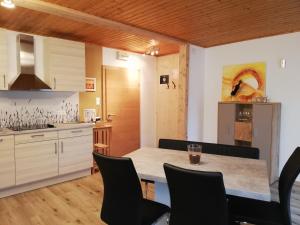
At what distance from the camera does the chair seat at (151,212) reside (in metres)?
1.58

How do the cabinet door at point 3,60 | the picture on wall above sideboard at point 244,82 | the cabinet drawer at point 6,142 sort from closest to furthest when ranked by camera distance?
the cabinet drawer at point 6,142, the cabinet door at point 3,60, the picture on wall above sideboard at point 244,82

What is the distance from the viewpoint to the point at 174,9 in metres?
2.79

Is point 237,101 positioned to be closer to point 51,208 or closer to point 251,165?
point 251,165

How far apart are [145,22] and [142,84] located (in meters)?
2.22

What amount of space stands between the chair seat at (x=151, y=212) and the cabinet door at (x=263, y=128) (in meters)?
2.58

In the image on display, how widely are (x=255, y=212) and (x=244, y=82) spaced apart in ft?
9.79

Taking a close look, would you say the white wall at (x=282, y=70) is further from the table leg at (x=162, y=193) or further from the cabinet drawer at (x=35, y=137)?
the cabinet drawer at (x=35, y=137)

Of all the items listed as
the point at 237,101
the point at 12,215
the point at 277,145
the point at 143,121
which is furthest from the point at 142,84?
the point at 12,215

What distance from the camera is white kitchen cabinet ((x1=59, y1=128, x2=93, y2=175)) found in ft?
11.7

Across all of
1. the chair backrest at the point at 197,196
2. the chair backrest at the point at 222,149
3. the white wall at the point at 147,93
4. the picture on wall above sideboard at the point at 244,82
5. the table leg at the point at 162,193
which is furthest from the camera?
the white wall at the point at 147,93

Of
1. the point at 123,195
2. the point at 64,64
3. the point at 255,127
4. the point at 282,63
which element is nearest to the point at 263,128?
the point at 255,127

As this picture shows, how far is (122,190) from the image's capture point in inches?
61.4

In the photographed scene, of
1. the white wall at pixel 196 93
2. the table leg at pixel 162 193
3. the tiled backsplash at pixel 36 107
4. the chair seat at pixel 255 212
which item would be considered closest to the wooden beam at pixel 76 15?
the white wall at pixel 196 93

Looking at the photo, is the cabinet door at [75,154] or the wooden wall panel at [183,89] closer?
the cabinet door at [75,154]
